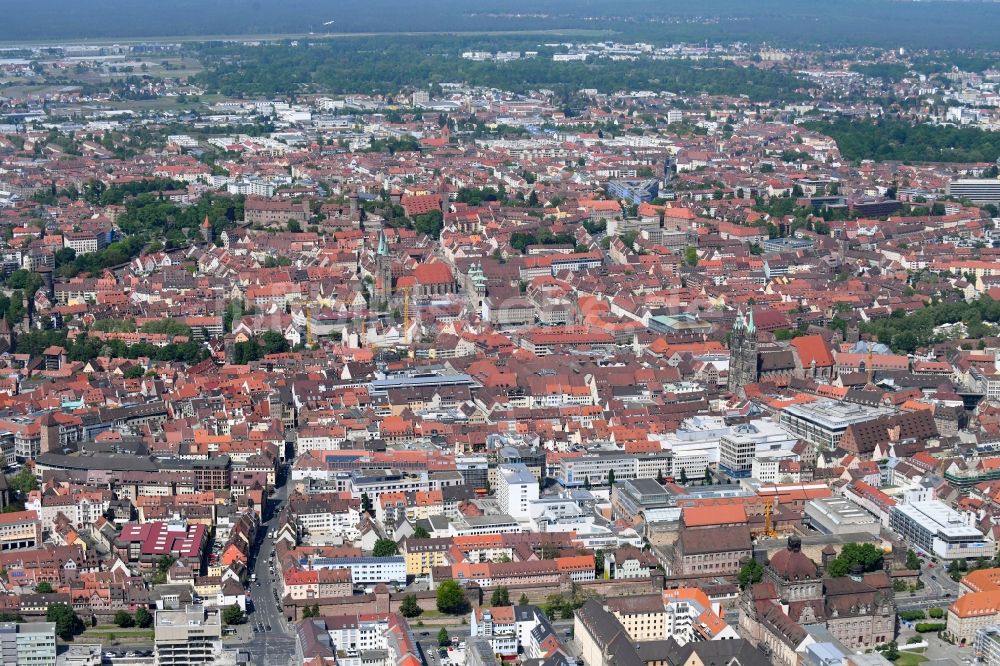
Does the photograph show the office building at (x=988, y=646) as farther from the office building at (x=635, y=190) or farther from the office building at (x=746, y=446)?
the office building at (x=635, y=190)

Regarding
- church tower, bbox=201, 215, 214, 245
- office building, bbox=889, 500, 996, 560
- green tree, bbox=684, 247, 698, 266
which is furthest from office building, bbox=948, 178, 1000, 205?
office building, bbox=889, 500, 996, 560

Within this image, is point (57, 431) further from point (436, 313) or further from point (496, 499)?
point (436, 313)

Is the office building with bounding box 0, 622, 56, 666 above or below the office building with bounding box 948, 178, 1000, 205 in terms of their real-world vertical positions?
above

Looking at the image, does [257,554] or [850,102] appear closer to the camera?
[257,554]

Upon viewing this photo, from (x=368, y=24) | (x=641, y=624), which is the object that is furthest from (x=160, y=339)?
(x=368, y=24)

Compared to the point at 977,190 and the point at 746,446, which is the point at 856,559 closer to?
the point at 746,446

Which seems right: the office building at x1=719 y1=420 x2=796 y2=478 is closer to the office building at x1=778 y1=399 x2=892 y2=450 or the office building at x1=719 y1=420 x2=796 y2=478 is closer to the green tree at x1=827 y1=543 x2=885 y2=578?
the office building at x1=778 y1=399 x2=892 y2=450

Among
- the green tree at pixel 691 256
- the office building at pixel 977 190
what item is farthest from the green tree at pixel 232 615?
the office building at pixel 977 190
